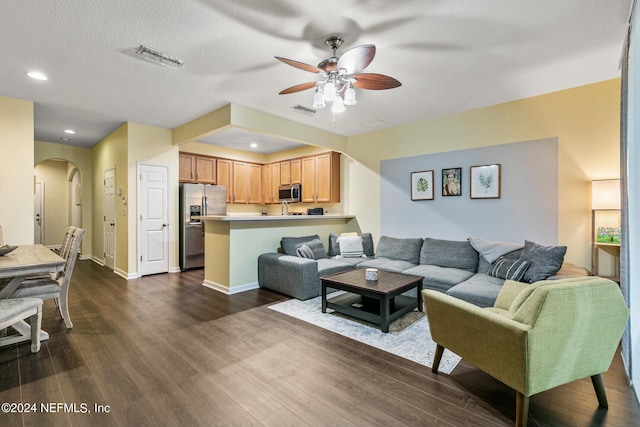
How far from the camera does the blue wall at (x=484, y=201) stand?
3.71 meters

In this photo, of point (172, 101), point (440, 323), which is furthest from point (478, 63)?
point (172, 101)

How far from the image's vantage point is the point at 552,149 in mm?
3654

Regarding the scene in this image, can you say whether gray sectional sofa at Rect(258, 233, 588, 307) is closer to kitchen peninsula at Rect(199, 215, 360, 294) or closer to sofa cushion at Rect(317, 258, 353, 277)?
sofa cushion at Rect(317, 258, 353, 277)

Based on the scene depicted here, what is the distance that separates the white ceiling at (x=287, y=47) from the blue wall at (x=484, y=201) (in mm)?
759

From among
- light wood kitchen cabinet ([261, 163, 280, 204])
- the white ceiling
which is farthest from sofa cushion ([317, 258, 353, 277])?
light wood kitchen cabinet ([261, 163, 280, 204])

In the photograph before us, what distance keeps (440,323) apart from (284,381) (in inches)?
44.9

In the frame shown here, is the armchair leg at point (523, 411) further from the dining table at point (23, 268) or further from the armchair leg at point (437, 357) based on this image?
the dining table at point (23, 268)

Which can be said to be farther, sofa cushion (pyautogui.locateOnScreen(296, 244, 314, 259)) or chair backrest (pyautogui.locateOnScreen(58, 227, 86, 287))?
sofa cushion (pyautogui.locateOnScreen(296, 244, 314, 259))

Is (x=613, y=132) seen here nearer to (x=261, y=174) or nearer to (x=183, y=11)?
(x=183, y=11)

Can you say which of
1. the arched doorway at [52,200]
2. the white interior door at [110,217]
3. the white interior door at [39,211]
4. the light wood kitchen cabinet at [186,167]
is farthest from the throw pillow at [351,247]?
the white interior door at [39,211]

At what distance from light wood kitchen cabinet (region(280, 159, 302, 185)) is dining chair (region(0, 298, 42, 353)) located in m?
4.86

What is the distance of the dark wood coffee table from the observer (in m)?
2.84

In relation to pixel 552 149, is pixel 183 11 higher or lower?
higher

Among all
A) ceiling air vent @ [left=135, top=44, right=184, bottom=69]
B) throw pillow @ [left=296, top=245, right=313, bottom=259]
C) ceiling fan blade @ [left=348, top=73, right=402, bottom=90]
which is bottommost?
throw pillow @ [left=296, top=245, right=313, bottom=259]
